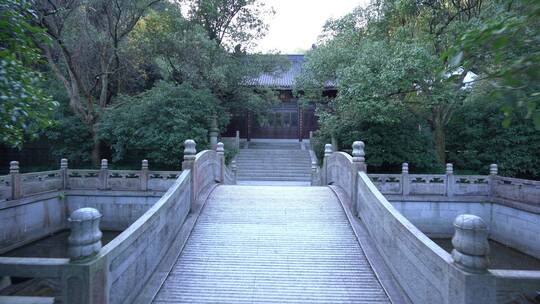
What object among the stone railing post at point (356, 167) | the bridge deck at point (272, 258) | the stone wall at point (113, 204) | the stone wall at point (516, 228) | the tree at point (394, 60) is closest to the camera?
the bridge deck at point (272, 258)

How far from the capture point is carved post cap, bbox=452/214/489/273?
9.74 feet

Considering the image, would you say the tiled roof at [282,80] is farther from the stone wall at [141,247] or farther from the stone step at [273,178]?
the stone wall at [141,247]

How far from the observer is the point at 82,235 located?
3072 millimetres

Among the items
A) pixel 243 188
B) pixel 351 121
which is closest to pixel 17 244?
pixel 243 188

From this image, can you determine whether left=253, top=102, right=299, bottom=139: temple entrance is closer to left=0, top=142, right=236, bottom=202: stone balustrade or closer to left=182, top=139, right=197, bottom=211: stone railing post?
left=0, top=142, right=236, bottom=202: stone balustrade

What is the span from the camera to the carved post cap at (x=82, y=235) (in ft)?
9.97

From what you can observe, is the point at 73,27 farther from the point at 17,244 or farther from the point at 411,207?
the point at 411,207

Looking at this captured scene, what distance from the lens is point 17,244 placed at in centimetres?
1020

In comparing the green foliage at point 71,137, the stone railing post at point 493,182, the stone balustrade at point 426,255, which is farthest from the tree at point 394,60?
the green foliage at point 71,137

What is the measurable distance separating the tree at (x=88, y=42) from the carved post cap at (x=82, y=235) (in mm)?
13469

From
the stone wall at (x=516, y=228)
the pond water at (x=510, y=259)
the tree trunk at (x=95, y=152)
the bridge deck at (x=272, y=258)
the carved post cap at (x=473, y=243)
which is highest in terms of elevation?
→ the tree trunk at (x=95, y=152)

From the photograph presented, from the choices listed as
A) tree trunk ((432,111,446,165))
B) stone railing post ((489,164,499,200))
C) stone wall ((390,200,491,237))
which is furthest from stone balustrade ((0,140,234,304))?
tree trunk ((432,111,446,165))

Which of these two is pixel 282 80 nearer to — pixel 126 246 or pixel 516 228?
pixel 516 228

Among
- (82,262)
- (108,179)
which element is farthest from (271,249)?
(108,179)
